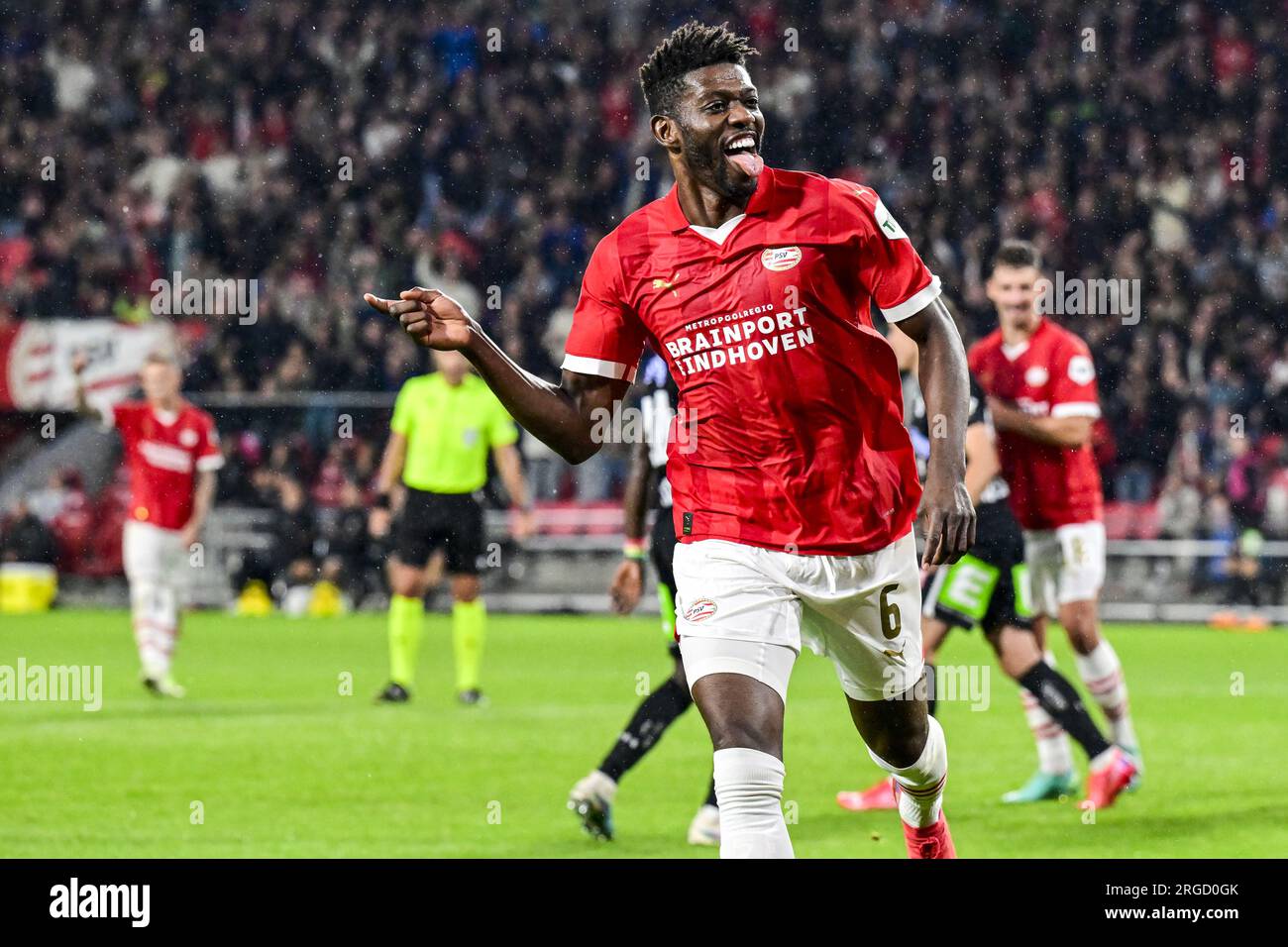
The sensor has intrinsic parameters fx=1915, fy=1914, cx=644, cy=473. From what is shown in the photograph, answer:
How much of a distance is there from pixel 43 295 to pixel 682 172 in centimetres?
2145

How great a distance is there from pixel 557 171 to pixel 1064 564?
1766cm

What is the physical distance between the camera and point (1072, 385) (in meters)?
9.12

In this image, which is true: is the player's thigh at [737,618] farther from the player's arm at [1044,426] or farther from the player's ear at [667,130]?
the player's arm at [1044,426]

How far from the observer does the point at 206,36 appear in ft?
93.5

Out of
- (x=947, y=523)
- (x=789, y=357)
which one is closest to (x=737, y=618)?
(x=947, y=523)

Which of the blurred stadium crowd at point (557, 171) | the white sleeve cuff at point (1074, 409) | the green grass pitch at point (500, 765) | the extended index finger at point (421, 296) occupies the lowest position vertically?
the green grass pitch at point (500, 765)

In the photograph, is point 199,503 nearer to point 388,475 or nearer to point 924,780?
point 388,475

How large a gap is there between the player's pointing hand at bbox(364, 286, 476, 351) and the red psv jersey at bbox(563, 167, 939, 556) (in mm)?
604

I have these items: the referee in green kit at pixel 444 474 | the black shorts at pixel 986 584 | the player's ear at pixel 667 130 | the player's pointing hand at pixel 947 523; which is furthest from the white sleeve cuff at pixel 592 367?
the referee in green kit at pixel 444 474

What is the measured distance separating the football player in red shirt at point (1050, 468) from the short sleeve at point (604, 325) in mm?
3901

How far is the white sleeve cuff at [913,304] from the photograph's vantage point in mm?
5196

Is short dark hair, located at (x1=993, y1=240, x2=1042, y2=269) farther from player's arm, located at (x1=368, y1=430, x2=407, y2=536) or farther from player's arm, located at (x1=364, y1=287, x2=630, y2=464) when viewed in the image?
player's arm, located at (x1=368, y1=430, x2=407, y2=536)
